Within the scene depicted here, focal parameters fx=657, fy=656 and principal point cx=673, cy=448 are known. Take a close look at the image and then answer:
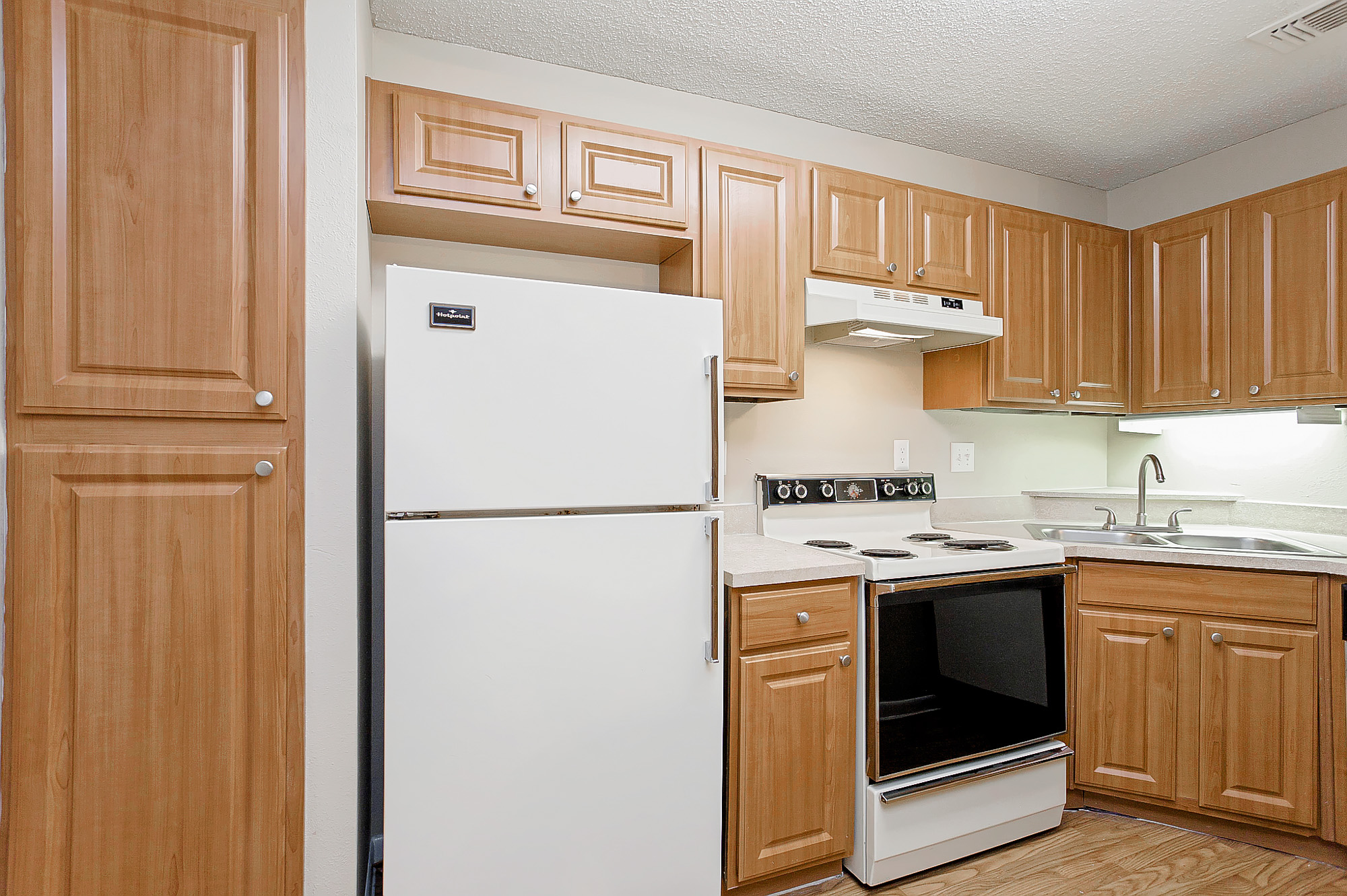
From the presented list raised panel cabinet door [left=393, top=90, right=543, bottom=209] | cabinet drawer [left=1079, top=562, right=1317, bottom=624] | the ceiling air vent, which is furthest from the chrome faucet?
raised panel cabinet door [left=393, top=90, right=543, bottom=209]

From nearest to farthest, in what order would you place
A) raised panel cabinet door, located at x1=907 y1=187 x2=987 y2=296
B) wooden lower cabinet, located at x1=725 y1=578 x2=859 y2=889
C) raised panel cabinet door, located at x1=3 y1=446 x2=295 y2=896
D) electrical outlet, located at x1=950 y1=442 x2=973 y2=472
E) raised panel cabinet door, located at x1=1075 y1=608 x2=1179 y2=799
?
raised panel cabinet door, located at x1=3 y1=446 x2=295 y2=896, wooden lower cabinet, located at x1=725 y1=578 x2=859 y2=889, raised panel cabinet door, located at x1=1075 y1=608 x2=1179 y2=799, raised panel cabinet door, located at x1=907 y1=187 x2=987 y2=296, electrical outlet, located at x1=950 y1=442 x2=973 y2=472

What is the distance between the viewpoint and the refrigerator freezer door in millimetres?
1386

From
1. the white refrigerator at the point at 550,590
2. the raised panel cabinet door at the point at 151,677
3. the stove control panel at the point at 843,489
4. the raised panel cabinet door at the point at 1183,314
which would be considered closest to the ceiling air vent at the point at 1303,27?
the raised panel cabinet door at the point at 1183,314

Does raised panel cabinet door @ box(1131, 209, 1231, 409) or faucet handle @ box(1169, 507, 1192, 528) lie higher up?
raised panel cabinet door @ box(1131, 209, 1231, 409)

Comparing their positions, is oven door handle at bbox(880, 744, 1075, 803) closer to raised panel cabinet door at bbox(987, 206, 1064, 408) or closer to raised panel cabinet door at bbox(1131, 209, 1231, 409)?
raised panel cabinet door at bbox(987, 206, 1064, 408)

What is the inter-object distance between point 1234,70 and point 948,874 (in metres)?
2.71

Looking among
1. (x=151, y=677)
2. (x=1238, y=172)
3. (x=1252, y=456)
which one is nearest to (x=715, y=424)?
(x=151, y=677)

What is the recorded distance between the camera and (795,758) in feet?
5.83

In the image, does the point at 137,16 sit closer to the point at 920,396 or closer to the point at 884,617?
the point at 884,617

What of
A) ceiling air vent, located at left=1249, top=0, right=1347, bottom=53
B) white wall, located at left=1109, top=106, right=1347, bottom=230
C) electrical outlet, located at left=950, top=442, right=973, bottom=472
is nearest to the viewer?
ceiling air vent, located at left=1249, top=0, right=1347, bottom=53

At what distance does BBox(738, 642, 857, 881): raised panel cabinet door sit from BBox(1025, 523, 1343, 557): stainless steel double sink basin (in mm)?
1256

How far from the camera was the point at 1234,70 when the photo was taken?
2.15 meters

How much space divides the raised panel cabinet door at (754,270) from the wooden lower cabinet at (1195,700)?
1.30m

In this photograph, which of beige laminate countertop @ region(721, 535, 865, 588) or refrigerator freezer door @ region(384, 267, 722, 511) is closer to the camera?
refrigerator freezer door @ region(384, 267, 722, 511)
